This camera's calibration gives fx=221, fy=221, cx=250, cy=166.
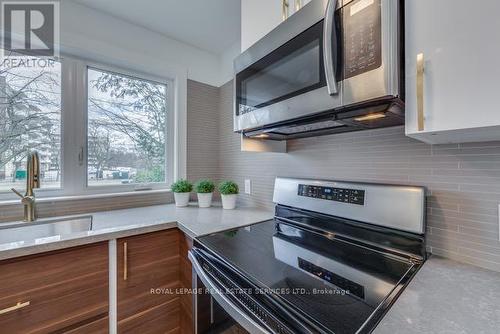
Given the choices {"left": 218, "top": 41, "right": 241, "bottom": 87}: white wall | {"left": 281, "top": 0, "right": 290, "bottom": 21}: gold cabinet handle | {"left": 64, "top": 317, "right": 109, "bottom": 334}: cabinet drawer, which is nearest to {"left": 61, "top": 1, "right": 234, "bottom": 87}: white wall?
{"left": 218, "top": 41, "right": 241, "bottom": 87}: white wall

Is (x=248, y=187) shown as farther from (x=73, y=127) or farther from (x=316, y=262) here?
(x=73, y=127)

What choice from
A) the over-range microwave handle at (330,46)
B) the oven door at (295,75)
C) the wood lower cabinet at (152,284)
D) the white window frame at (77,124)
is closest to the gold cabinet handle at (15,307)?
the wood lower cabinet at (152,284)

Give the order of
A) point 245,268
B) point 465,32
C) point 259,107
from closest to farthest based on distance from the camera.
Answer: point 465,32 → point 245,268 → point 259,107

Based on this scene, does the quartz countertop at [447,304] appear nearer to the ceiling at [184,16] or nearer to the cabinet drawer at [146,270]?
the cabinet drawer at [146,270]

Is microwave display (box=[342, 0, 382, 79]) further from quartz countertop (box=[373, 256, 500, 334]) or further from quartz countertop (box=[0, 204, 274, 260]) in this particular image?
quartz countertop (box=[0, 204, 274, 260])

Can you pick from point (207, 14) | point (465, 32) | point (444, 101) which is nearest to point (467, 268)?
point (444, 101)

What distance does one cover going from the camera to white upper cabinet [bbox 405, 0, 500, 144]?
0.48 meters

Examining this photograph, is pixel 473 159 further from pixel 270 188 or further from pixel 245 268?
pixel 270 188

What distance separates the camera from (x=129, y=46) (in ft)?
5.26

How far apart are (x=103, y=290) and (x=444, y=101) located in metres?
1.42

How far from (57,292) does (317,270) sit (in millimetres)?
1023

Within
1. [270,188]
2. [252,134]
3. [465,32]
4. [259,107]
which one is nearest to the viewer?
[465,32]

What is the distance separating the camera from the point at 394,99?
0.60 metres

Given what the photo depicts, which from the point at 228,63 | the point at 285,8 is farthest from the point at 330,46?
the point at 228,63
